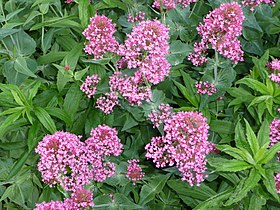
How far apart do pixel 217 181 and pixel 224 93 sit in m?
0.44

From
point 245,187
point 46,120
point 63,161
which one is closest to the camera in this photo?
point 245,187

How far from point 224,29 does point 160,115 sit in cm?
45

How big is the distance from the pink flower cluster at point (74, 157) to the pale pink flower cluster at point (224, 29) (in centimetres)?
59

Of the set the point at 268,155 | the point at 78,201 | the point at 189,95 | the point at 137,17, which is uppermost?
the point at 137,17

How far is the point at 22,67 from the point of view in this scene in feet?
7.97

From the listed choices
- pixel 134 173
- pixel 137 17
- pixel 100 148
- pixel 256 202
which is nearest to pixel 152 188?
pixel 134 173

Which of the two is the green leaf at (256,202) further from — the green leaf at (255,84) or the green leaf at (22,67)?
the green leaf at (22,67)

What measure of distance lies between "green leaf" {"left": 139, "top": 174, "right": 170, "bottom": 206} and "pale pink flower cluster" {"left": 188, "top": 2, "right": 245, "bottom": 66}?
626 millimetres

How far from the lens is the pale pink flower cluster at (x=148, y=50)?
197 cm

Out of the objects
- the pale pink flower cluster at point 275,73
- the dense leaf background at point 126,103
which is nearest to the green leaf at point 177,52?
the dense leaf background at point 126,103

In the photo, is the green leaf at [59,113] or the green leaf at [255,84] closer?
the green leaf at [255,84]

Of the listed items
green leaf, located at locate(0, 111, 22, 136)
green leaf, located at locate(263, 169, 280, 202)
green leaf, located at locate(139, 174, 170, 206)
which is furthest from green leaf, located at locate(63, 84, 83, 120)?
green leaf, located at locate(263, 169, 280, 202)

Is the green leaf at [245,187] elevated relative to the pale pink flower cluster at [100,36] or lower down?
lower down

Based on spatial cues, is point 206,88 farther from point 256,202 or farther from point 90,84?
point 256,202
